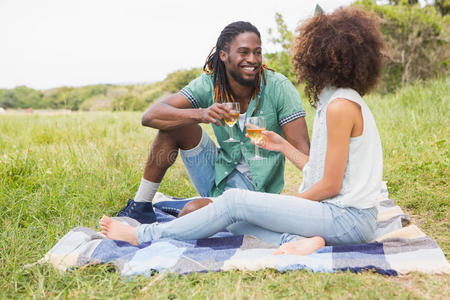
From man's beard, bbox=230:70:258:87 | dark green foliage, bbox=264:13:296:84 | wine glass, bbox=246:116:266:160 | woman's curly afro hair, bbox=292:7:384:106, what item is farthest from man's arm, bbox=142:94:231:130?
dark green foliage, bbox=264:13:296:84

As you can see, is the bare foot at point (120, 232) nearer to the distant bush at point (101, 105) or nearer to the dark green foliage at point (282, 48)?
the distant bush at point (101, 105)

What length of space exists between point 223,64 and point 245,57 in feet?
1.11

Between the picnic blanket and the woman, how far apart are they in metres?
0.11

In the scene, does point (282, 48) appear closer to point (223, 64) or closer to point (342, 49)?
point (223, 64)

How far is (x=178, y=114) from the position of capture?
3.34m

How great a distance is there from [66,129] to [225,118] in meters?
4.95

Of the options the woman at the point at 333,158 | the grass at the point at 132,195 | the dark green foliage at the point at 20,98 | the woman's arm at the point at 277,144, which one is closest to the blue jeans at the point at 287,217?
the woman at the point at 333,158

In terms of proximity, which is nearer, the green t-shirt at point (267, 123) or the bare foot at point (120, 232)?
the bare foot at point (120, 232)

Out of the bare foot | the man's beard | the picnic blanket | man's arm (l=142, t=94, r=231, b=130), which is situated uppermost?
the man's beard

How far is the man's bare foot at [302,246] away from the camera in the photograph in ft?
8.30

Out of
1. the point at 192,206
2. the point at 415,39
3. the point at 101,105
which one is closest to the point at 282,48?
the point at 415,39

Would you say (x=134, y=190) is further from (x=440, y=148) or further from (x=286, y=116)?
(x=440, y=148)

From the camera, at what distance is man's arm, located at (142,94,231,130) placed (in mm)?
3064

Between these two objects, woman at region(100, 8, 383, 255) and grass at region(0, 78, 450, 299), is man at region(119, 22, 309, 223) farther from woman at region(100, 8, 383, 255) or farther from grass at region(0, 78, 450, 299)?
woman at region(100, 8, 383, 255)
